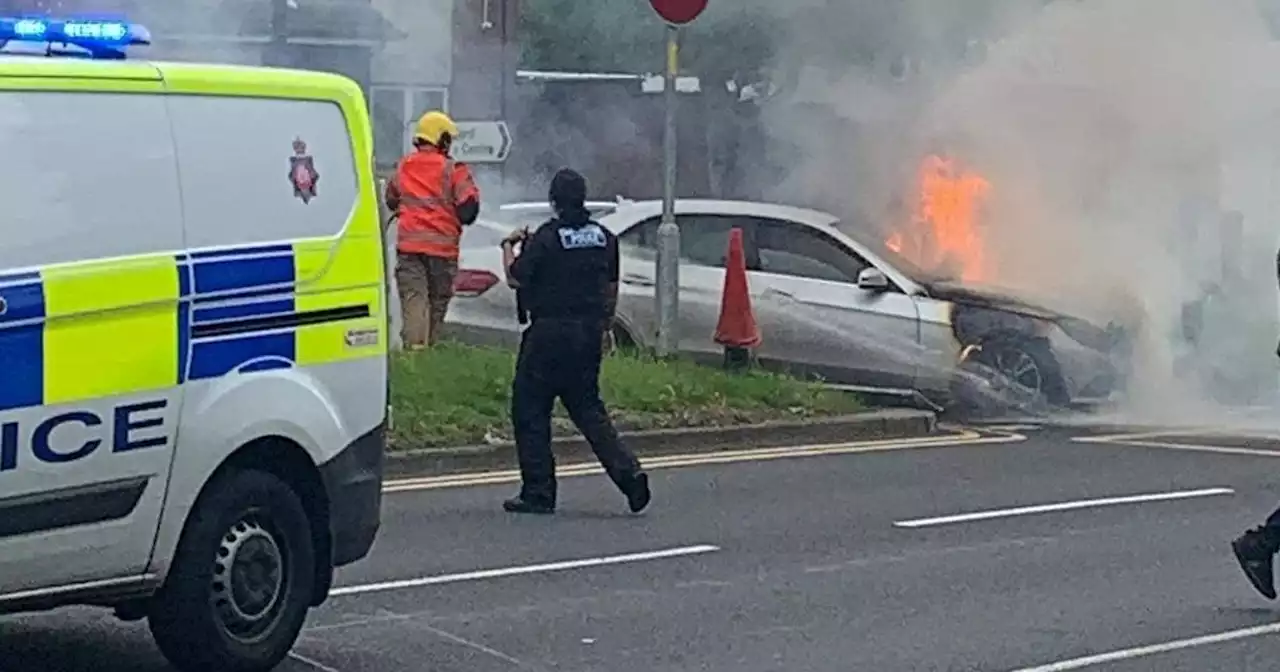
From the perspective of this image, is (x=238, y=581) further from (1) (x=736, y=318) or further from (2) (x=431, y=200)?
(1) (x=736, y=318)

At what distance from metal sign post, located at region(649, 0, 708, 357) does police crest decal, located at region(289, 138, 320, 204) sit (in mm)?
7853

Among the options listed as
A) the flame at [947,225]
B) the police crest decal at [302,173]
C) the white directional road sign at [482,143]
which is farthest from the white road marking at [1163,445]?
the police crest decal at [302,173]

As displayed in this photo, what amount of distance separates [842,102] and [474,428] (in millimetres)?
7560

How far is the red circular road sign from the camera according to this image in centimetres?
1549

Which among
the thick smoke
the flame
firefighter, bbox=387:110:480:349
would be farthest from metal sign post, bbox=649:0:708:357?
the thick smoke

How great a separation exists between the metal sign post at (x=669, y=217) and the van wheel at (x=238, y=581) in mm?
8066

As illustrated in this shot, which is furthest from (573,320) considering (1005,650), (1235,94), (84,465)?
(1235,94)

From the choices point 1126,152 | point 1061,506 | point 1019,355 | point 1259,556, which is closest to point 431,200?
point 1019,355

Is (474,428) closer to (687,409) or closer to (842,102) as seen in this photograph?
(687,409)

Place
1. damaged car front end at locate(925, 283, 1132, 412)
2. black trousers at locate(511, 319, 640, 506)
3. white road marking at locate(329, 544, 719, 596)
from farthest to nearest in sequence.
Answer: damaged car front end at locate(925, 283, 1132, 412), black trousers at locate(511, 319, 640, 506), white road marking at locate(329, 544, 719, 596)

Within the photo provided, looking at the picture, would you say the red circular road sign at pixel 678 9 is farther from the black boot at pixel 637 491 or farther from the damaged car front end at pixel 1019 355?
the black boot at pixel 637 491

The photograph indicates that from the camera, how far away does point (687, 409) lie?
1475 cm

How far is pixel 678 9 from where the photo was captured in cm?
1554

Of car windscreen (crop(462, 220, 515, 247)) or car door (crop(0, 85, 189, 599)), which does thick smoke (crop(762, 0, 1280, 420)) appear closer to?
car windscreen (crop(462, 220, 515, 247))
